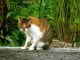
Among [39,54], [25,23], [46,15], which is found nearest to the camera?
[39,54]

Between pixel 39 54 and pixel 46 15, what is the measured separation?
196 cm

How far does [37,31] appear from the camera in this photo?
432 centimetres

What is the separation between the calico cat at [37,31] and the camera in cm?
430

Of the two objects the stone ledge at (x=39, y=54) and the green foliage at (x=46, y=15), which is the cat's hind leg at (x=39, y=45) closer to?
the stone ledge at (x=39, y=54)

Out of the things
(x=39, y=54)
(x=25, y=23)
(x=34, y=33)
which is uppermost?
(x=25, y=23)

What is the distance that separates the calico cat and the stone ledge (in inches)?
5.3

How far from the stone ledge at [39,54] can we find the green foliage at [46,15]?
94 cm

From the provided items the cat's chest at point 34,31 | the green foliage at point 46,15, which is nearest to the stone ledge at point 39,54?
the cat's chest at point 34,31

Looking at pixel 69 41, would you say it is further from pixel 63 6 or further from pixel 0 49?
pixel 0 49

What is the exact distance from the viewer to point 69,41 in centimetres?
552

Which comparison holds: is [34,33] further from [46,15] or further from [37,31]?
[46,15]

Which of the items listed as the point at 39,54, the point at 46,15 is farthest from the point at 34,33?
the point at 46,15

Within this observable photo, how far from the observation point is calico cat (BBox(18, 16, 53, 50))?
430cm

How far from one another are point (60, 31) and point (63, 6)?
47 centimetres
